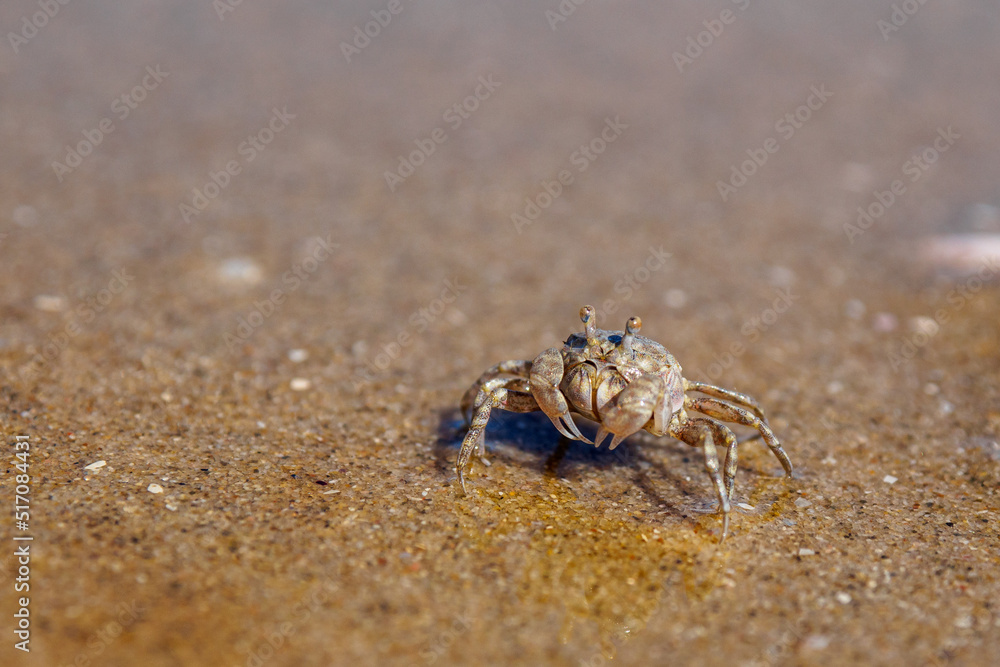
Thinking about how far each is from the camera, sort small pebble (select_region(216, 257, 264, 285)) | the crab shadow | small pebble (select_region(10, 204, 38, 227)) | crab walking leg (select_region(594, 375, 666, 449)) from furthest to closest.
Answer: small pebble (select_region(10, 204, 38, 227)), small pebble (select_region(216, 257, 264, 285)), the crab shadow, crab walking leg (select_region(594, 375, 666, 449))

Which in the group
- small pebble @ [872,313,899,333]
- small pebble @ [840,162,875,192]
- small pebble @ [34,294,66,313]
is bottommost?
small pebble @ [34,294,66,313]

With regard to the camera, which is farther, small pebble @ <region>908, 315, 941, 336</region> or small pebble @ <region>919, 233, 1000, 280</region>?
small pebble @ <region>919, 233, 1000, 280</region>

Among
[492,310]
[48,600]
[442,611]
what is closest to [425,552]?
[442,611]

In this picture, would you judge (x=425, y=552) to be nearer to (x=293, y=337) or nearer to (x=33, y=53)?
(x=293, y=337)

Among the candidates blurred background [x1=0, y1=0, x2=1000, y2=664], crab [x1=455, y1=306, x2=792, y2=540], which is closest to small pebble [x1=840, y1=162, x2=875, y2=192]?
blurred background [x1=0, y1=0, x2=1000, y2=664]

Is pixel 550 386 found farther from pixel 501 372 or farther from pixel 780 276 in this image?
pixel 780 276

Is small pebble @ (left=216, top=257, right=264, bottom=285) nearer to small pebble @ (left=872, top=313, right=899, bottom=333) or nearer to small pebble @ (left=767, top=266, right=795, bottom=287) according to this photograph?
small pebble @ (left=767, top=266, right=795, bottom=287)
